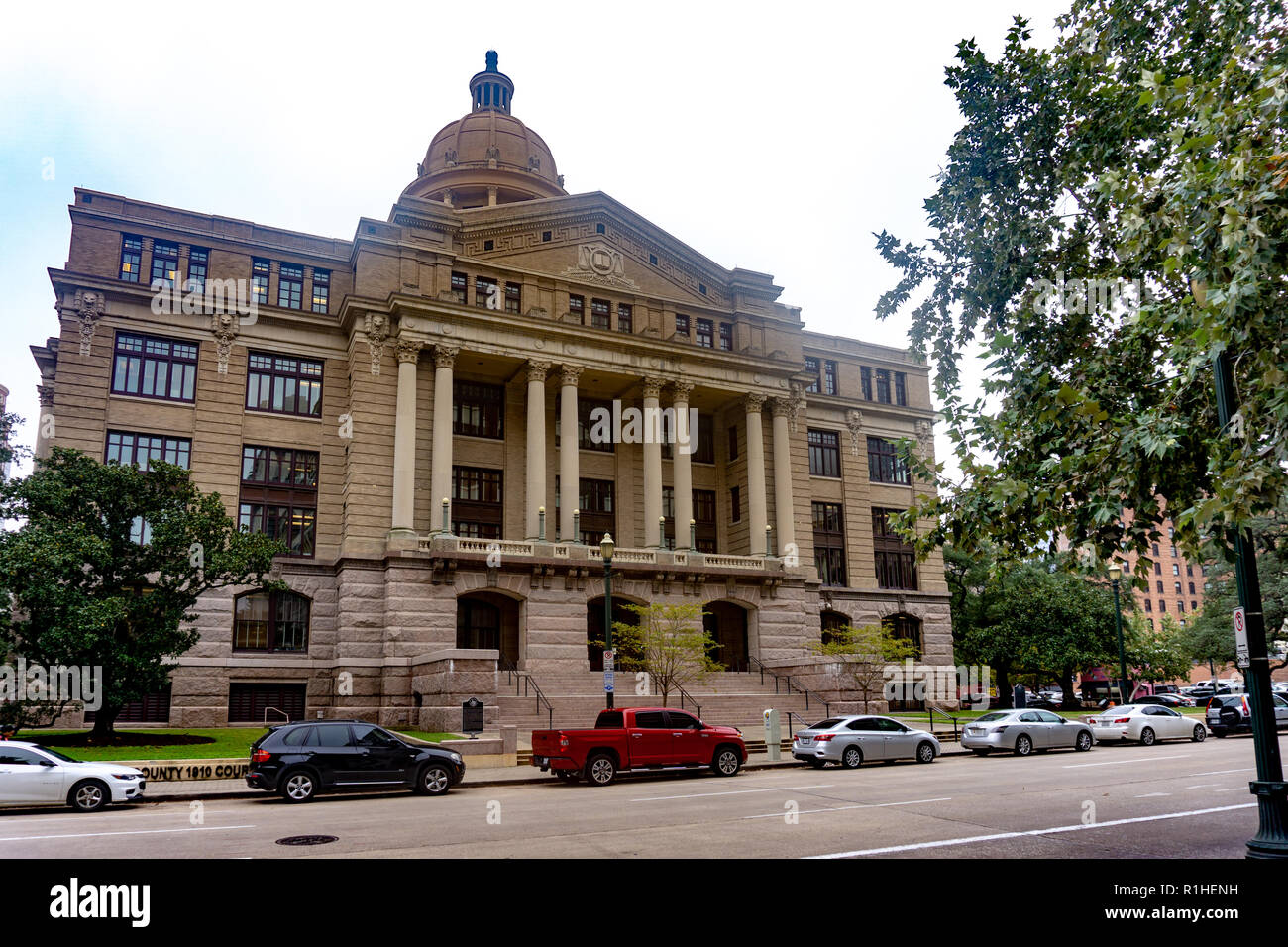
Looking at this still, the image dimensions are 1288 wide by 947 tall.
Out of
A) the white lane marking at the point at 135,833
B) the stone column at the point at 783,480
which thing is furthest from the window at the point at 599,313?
the white lane marking at the point at 135,833

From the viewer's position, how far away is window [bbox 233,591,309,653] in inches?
1508

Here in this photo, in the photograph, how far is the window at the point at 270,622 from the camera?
126 ft

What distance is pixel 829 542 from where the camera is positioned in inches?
2042

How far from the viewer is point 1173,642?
73312 millimetres

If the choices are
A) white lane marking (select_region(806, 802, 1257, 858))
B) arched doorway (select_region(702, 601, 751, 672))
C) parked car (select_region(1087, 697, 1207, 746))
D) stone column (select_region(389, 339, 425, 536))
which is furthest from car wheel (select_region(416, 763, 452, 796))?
arched doorway (select_region(702, 601, 751, 672))

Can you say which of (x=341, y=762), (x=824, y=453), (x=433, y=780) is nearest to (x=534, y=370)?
(x=824, y=453)

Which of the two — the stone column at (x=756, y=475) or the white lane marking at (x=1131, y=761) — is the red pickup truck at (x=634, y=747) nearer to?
the white lane marking at (x=1131, y=761)

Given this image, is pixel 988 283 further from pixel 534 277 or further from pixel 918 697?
pixel 918 697

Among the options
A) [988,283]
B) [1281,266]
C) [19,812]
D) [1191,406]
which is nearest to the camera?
[1281,266]

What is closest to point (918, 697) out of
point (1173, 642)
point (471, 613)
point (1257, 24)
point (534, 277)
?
point (471, 613)

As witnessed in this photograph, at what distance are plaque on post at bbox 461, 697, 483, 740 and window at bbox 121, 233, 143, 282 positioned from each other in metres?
24.2

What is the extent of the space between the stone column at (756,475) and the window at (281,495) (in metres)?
21.0

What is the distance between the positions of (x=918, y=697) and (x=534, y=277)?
2948 cm

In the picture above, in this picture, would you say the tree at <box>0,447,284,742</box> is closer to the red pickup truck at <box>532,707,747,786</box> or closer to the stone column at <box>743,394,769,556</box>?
the red pickup truck at <box>532,707,747,786</box>
